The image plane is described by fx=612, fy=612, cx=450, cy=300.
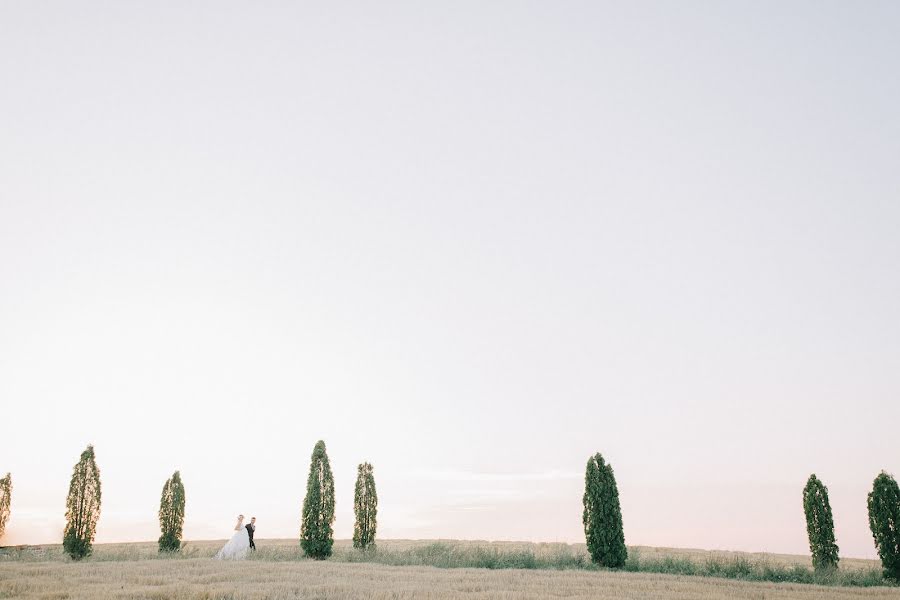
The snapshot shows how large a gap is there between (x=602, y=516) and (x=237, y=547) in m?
17.6

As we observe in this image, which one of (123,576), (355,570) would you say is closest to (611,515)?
(355,570)

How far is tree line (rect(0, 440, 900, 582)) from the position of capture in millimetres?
26969

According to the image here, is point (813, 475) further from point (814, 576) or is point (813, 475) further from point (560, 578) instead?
point (560, 578)

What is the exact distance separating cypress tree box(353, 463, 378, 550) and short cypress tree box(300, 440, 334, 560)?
2.54 meters

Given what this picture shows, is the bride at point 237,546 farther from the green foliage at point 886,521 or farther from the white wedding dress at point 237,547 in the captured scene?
the green foliage at point 886,521

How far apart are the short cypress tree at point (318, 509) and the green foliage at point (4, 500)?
912 inches

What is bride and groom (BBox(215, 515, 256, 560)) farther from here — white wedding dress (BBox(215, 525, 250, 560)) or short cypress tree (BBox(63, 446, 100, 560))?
short cypress tree (BBox(63, 446, 100, 560))

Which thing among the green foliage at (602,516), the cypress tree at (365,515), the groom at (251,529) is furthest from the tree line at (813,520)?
the groom at (251,529)

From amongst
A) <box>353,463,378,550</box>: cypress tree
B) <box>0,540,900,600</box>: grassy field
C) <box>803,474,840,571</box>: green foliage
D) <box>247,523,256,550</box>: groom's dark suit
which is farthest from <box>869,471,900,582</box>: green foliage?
<box>247,523,256,550</box>: groom's dark suit

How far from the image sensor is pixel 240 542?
1186 inches

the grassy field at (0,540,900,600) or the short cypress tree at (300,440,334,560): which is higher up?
the short cypress tree at (300,440,334,560)

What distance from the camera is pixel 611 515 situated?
28.0 meters

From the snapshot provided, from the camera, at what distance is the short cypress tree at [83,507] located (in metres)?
30.0

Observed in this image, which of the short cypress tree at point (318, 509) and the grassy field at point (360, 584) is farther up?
the short cypress tree at point (318, 509)
